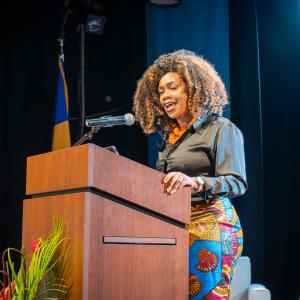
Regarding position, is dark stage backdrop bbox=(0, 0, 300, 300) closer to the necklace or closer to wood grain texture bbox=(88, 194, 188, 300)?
the necklace

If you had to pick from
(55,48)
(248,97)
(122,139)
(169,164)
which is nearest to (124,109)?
(122,139)

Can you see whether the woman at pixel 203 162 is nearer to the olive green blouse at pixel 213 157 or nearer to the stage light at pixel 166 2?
the olive green blouse at pixel 213 157

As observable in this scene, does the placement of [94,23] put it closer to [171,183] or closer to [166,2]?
[166,2]

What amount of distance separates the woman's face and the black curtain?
1.57 meters

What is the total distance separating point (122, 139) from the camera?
495cm

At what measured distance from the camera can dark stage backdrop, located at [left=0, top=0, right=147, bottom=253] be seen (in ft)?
15.4

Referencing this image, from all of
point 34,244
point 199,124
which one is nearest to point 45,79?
point 199,124

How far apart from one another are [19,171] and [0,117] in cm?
47

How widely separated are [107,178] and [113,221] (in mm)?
127

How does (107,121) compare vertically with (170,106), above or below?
below

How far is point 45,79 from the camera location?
493 centimetres

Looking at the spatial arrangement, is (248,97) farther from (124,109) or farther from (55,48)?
(55,48)

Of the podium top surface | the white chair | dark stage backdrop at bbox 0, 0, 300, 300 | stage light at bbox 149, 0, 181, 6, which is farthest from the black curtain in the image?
the podium top surface

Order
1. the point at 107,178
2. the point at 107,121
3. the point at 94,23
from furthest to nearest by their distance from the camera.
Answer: the point at 94,23 < the point at 107,121 < the point at 107,178
